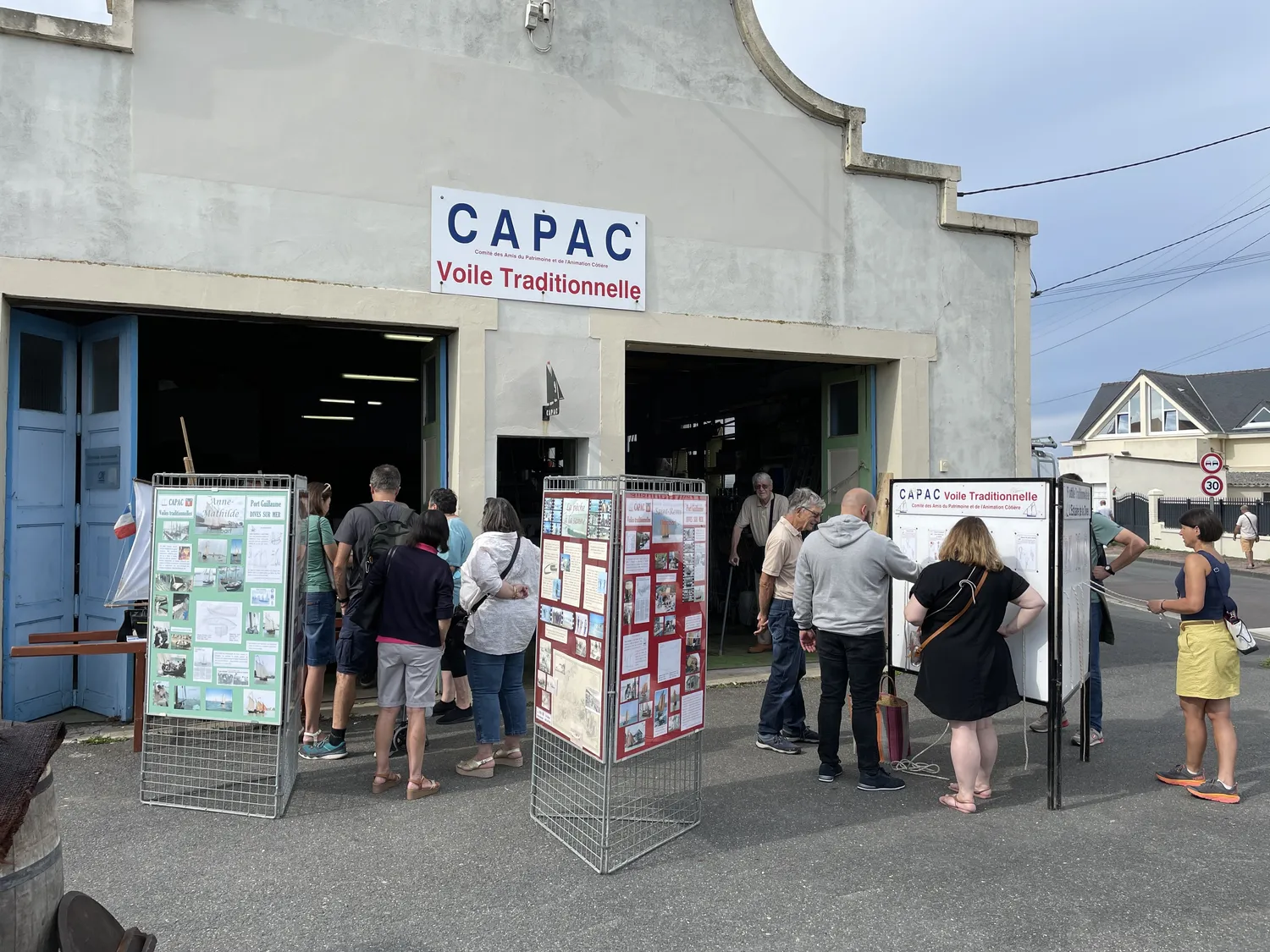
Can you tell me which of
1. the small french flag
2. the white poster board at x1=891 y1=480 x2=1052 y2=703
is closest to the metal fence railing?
the white poster board at x1=891 y1=480 x2=1052 y2=703

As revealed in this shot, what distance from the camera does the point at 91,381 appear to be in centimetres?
703

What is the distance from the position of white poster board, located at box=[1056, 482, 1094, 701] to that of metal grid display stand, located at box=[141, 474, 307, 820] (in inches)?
174

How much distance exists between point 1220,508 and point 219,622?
30647 mm

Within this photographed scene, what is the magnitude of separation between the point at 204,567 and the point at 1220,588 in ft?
19.4

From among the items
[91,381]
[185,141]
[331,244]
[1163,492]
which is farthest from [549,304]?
[1163,492]

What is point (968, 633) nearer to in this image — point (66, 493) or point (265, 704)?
point (265, 704)

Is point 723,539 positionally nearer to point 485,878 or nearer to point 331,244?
point 331,244

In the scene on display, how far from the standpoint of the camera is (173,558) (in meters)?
4.89

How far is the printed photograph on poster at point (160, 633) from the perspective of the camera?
4895mm

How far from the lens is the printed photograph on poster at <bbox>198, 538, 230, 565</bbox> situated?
488cm

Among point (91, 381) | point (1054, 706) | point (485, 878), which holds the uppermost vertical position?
point (91, 381)

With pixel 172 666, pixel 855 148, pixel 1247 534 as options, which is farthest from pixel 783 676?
pixel 1247 534

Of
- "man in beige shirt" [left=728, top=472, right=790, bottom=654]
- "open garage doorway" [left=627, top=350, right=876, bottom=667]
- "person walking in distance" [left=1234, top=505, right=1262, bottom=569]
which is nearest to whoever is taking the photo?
"open garage doorway" [left=627, top=350, right=876, bottom=667]

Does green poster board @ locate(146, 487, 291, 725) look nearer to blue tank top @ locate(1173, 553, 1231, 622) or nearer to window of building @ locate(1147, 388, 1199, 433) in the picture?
blue tank top @ locate(1173, 553, 1231, 622)
